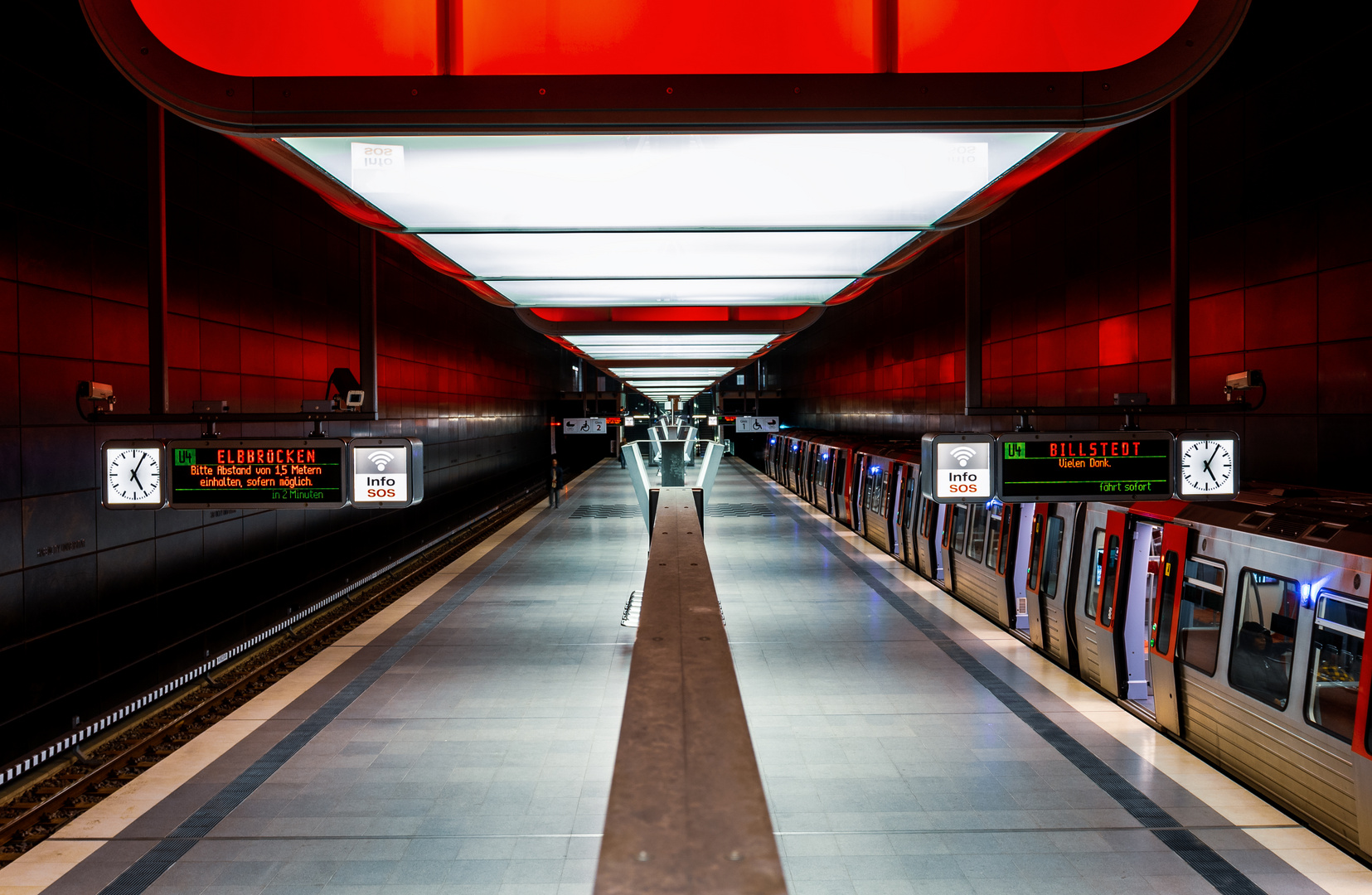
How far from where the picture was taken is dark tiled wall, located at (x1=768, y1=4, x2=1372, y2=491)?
745 cm

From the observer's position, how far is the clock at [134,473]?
5980 mm

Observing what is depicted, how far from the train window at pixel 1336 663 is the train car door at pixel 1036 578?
4.06 meters

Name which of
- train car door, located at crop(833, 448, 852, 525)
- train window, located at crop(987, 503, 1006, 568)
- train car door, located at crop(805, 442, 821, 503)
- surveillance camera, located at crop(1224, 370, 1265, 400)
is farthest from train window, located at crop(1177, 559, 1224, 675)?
train car door, located at crop(805, 442, 821, 503)

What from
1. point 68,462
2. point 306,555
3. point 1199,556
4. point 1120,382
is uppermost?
point 1120,382

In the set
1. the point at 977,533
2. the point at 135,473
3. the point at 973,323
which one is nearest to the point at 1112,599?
the point at 973,323

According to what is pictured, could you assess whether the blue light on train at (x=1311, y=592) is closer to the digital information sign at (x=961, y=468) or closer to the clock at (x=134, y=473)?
the digital information sign at (x=961, y=468)

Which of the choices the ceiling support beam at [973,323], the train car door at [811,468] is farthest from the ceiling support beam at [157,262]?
the train car door at [811,468]

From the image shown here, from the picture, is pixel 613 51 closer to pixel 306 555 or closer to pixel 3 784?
pixel 3 784

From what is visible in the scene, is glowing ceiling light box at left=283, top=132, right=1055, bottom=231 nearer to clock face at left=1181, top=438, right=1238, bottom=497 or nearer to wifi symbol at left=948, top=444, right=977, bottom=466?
wifi symbol at left=948, top=444, right=977, bottom=466

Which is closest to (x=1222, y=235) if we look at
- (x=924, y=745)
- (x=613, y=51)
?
(x=924, y=745)

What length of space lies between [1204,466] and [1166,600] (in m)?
1.40

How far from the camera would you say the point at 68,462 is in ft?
25.4

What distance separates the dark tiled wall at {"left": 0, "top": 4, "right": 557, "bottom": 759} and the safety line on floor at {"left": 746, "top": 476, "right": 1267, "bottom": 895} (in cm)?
932

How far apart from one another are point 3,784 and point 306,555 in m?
6.66
